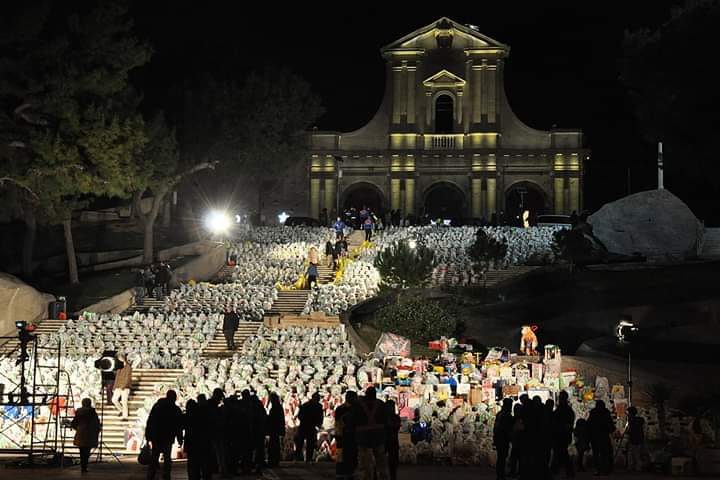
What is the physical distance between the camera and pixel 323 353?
76.7 feet

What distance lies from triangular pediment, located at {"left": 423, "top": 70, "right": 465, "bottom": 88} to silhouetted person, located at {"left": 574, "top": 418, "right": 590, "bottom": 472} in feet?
140

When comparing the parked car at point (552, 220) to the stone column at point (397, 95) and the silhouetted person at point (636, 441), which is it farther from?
the silhouetted person at point (636, 441)

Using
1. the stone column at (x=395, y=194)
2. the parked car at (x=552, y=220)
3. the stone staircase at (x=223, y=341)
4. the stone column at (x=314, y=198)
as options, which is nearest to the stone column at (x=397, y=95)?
the stone column at (x=395, y=194)

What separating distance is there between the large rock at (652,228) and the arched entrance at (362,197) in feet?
72.4

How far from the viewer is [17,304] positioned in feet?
88.6

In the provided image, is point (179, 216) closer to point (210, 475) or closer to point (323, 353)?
point (323, 353)

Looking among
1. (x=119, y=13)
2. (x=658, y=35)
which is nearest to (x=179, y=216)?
(x=119, y=13)

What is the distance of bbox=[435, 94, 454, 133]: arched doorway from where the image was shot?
58625mm

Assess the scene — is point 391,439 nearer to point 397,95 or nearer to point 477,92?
point 477,92

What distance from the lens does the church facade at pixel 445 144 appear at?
185 ft

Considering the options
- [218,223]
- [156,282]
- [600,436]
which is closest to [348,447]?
[600,436]

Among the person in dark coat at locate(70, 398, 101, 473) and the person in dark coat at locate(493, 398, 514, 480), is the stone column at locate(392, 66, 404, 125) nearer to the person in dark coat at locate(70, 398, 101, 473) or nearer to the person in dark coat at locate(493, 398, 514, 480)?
the person in dark coat at locate(70, 398, 101, 473)

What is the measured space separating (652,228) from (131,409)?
69.4 feet

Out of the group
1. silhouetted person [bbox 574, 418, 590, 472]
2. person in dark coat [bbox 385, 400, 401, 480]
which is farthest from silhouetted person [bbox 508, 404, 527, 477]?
silhouetted person [bbox 574, 418, 590, 472]
